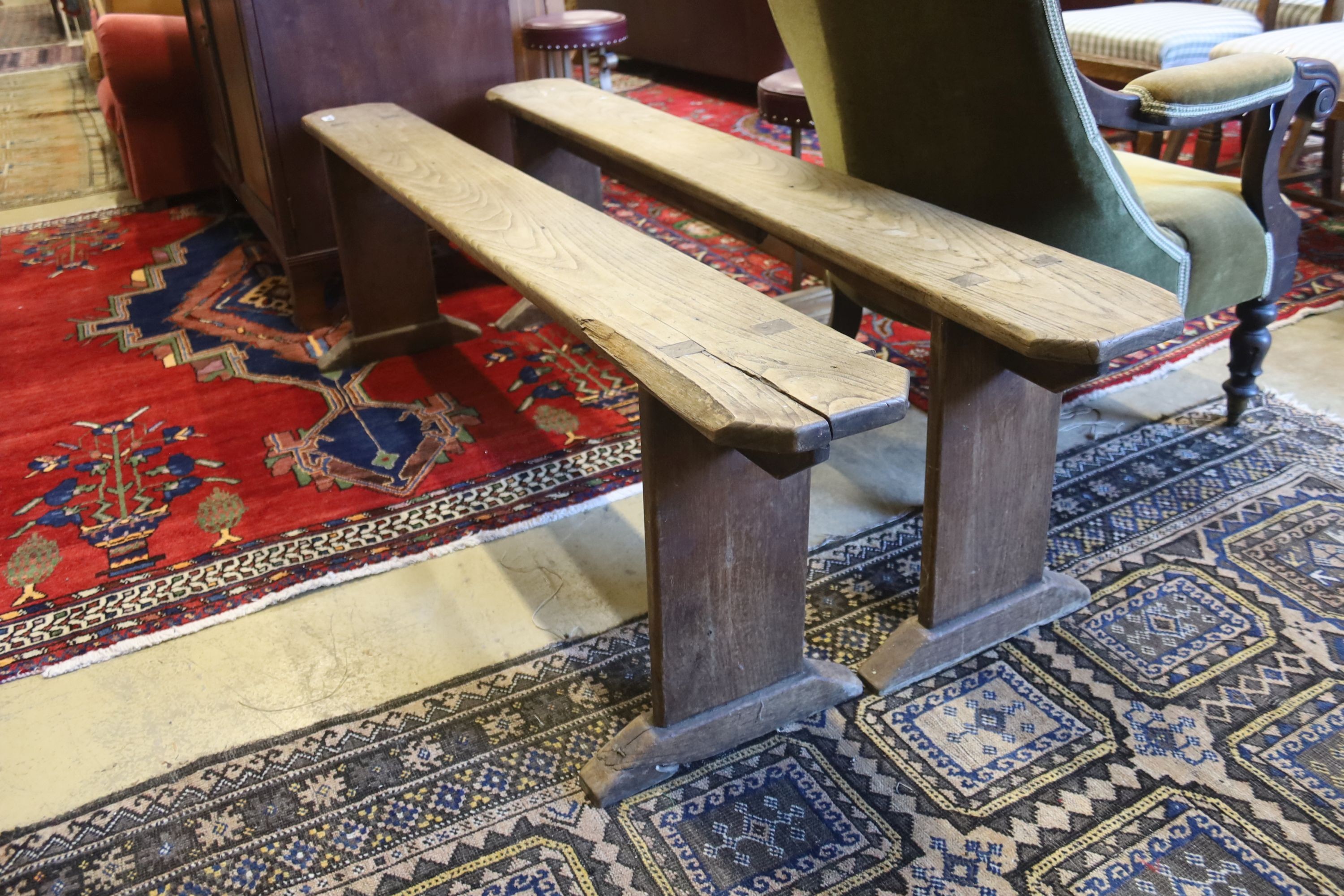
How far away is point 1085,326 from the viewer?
1.21 metres

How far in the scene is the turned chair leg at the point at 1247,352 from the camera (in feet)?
6.63

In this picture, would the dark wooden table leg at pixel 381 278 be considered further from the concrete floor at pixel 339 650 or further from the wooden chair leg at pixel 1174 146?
the wooden chair leg at pixel 1174 146

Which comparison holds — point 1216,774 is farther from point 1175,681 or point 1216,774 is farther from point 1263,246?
point 1263,246

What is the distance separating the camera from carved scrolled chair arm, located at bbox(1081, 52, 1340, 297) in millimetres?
1680

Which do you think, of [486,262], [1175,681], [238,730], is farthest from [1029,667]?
[238,730]

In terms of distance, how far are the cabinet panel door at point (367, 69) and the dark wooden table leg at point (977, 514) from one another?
1901 millimetres

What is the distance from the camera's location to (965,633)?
159 cm

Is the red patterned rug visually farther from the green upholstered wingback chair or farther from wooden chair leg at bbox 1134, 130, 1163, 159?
wooden chair leg at bbox 1134, 130, 1163, 159

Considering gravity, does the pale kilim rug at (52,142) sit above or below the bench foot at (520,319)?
above

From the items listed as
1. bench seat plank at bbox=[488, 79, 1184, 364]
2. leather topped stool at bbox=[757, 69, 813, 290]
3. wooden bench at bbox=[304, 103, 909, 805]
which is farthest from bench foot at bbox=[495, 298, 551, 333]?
wooden bench at bbox=[304, 103, 909, 805]

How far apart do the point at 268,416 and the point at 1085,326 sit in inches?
71.5

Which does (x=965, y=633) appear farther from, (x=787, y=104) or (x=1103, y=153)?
(x=787, y=104)

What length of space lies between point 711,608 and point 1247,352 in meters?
1.34

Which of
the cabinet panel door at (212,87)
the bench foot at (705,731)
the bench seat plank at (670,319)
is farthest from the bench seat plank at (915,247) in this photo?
the cabinet panel door at (212,87)
